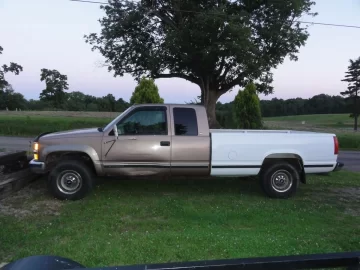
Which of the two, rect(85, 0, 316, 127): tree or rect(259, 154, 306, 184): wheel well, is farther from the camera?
rect(85, 0, 316, 127): tree

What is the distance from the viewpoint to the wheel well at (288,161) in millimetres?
7934

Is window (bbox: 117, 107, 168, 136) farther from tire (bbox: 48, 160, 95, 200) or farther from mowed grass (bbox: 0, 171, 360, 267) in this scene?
mowed grass (bbox: 0, 171, 360, 267)

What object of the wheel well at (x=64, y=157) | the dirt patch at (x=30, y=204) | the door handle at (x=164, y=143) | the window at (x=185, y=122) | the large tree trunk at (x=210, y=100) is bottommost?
the dirt patch at (x=30, y=204)

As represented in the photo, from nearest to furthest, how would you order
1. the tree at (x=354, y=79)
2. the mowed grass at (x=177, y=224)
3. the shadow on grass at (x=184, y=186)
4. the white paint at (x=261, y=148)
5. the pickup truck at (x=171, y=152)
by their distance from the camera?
the mowed grass at (x=177, y=224) < the pickup truck at (x=171, y=152) < the white paint at (x=261, y=148) < the shadow on grass at (x=184, y=186) < the tree at (x=354, y=79)

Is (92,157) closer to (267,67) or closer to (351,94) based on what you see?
(267,67)

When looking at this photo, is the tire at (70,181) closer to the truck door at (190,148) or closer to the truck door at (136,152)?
the truck door at (136,152)

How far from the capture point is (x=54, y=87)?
90500mm

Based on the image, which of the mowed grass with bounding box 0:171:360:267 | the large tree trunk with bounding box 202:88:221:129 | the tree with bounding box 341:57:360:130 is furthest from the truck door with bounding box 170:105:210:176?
the tree with bounding box 341:57:360:130

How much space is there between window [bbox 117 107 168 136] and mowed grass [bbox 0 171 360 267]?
53.0 inches

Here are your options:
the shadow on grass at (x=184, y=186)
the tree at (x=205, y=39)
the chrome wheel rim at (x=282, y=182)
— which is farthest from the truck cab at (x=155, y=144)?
the tree at (x=205, y=39)

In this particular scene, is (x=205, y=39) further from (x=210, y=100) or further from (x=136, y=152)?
(x=136, y=152)

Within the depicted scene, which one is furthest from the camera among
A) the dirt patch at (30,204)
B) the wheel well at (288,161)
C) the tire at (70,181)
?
the wheel well at (288,161)

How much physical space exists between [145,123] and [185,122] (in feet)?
2.66

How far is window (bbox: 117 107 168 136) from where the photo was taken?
778 centimetres
